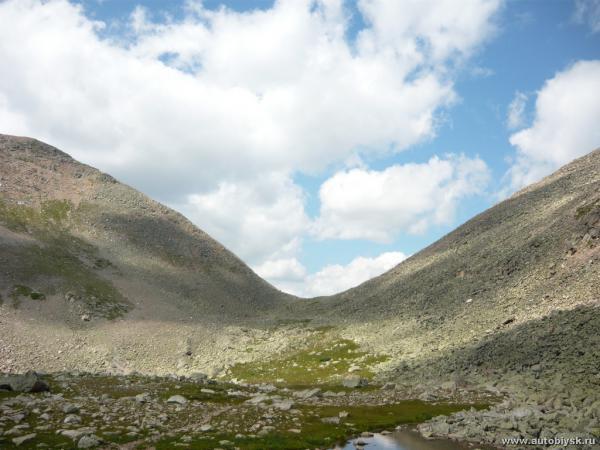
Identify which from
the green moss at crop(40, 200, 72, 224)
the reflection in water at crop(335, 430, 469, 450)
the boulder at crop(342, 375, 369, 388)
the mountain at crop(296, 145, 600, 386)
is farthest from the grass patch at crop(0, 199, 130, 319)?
the reflection in water at crop(335, 430, 469, 450)

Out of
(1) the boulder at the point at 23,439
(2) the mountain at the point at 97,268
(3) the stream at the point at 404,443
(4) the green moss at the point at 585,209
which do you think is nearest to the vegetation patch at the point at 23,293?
(2) the mountain at the point at 97,268

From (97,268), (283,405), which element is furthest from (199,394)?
(97,268)

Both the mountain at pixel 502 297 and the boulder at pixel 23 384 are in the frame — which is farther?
the mountain at pixel 502 297

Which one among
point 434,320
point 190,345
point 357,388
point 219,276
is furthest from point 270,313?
point 357,388

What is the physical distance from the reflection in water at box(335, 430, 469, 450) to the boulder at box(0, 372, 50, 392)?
1189 inches

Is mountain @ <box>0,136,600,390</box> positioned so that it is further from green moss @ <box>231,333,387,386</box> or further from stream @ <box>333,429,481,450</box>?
stream @ <box>333,429,481,450</box>

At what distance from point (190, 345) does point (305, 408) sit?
4935 centimetres

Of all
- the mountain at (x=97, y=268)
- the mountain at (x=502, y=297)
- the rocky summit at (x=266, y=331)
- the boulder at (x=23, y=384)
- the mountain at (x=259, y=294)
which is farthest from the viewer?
the mountain at (x=97, y=268)

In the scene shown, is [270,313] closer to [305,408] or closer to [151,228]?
[151,228]

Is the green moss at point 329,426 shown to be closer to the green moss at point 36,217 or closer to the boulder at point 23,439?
the boulder at point 23,439

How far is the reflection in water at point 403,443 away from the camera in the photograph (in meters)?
32.0

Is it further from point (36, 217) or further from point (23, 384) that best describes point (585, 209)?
point (36, 217)

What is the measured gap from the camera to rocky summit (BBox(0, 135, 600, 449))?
3566cm

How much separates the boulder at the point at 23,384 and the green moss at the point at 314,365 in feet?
117
